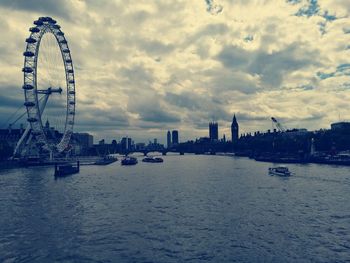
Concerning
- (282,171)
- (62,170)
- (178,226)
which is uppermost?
(62,170)

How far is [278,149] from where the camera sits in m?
173

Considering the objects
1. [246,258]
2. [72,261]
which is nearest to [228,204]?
[246,258]

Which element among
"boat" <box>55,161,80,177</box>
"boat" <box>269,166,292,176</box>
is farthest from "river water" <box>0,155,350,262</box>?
"boat" <box>55,161,80,177</box>

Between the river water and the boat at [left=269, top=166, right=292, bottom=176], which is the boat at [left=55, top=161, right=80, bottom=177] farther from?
the boat at [left=269, top=166, right=292, bottom=176]

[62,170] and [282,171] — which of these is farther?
[62,170]

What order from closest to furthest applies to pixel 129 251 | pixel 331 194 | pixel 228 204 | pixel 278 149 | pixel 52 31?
pixel 129 251 < pixel 228 204 < pixel 331 194 < pixel 52 31 < pixel 278 149

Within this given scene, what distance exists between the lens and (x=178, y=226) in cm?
3014

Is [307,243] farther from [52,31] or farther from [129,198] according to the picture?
[52,31]

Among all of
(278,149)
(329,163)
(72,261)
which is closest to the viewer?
(72,261)

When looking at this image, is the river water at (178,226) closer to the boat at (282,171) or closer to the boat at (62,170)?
the boat at (282,171)

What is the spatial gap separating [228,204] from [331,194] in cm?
1663

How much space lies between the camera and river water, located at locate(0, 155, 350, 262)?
23.2 metres

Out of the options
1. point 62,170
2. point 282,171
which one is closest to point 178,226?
point 282,171

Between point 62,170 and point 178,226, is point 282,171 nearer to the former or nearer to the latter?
point 178,226
